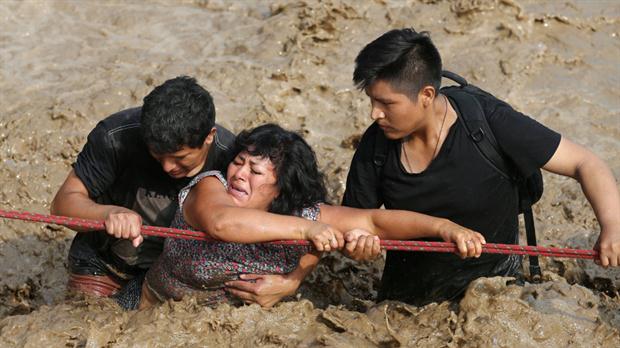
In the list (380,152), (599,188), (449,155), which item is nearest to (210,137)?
(380,152)

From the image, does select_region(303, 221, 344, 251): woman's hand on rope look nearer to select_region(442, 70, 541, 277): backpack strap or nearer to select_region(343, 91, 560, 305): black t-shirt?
select_region(343, 91, 560, 305): black t-shirt

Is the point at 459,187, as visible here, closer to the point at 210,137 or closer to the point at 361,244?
the point at 361,244

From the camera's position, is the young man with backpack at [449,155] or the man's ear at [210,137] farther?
the man's ear at [210,137]

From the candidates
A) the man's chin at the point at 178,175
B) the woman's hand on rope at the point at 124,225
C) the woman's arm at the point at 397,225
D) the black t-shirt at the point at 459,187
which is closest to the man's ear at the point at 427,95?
the black t-shirt at the point at 459,187

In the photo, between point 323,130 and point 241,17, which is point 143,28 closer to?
point 241,17

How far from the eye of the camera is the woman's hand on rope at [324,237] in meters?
3.58

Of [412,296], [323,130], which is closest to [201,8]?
[323,130]

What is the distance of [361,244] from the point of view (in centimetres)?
357

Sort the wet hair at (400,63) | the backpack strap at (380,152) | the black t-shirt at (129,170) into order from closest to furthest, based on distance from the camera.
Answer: the wet hair at (400,63)
the backpack strap at (380,152)
the black t-shirt at (129,170)

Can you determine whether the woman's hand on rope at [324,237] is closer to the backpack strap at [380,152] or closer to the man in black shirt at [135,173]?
the backpack strap at [380,152]

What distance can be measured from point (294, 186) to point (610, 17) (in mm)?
4496

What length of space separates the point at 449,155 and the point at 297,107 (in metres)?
2.80

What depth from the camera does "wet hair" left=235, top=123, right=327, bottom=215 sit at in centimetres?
379

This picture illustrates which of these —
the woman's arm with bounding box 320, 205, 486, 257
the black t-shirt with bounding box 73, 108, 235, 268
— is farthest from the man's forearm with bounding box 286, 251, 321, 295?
the black t-shirt with bounding box 73, 108, 235, 268
